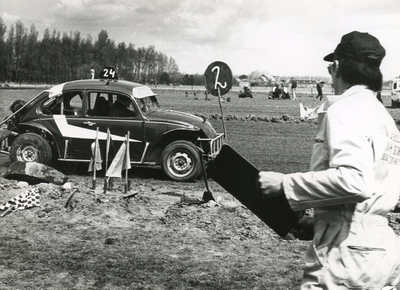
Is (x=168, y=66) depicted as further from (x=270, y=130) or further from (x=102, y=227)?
(x=102, y=227)

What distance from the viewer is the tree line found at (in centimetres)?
6109

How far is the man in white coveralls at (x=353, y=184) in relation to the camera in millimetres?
2238

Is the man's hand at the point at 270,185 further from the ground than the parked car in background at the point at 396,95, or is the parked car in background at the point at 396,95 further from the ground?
the parked car in background at the point at 396,95

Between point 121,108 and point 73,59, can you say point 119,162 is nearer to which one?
point 121,108

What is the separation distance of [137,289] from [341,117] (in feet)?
10.9

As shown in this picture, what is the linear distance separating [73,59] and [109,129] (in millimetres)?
60624

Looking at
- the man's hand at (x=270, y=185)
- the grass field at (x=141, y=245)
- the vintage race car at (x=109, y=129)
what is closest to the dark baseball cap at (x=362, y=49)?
the man's hand at (x=270, y=185)

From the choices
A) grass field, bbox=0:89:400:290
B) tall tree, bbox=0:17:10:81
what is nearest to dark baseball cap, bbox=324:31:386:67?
grass field, bbox=0:89:400:290

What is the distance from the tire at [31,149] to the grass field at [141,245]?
5.28 feet

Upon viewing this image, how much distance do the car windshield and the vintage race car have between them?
0.07 ft

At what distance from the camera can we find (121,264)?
571 centimetres

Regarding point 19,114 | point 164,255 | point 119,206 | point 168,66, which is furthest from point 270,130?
point 168,66

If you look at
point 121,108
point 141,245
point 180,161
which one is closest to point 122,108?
point 121,108

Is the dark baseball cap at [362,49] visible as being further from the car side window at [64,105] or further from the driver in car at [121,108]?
the car side window at [64,105]
